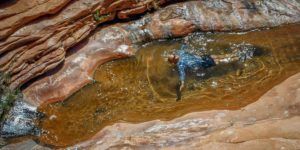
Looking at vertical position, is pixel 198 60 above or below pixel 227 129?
below

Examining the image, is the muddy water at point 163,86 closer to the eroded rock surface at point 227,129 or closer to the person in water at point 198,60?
the person in water at point 198,60

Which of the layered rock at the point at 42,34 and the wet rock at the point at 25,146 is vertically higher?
the layered rock at the point at 42,34

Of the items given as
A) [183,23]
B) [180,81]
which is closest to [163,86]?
[180,81]

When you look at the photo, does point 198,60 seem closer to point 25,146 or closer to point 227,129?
point 227,129

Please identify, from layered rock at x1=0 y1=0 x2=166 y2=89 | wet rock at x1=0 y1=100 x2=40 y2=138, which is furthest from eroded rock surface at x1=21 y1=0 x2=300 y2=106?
wet rock at x1=0 y1=100 x2=40 y2=138

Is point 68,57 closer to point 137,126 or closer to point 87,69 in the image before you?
point 87,69

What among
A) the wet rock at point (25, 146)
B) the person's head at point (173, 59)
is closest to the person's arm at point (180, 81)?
the person's head at point (173, 59)

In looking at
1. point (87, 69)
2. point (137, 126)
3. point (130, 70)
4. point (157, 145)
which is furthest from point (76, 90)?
point (157, 145)
